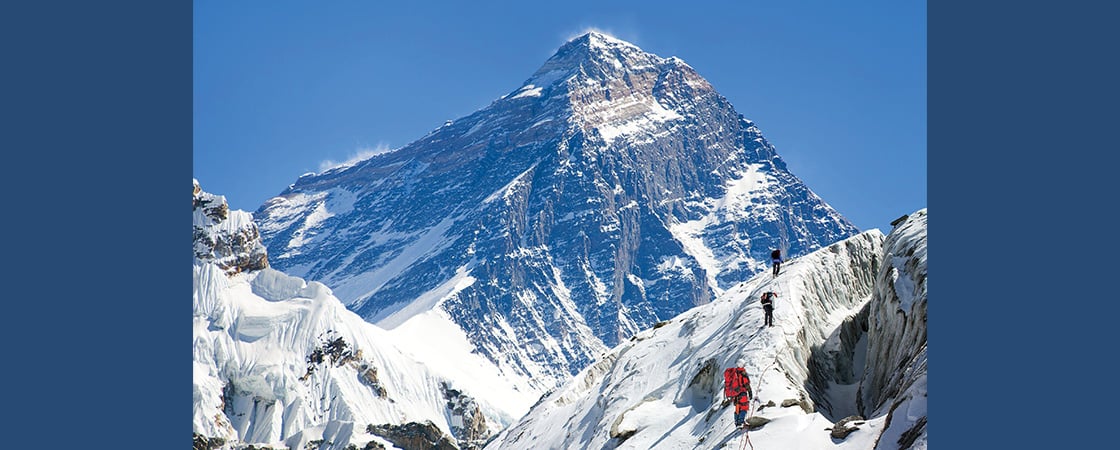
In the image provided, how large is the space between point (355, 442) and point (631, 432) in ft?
485

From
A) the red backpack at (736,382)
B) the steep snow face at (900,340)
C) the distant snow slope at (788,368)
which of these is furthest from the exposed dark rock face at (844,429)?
the red backpack at (736,382)

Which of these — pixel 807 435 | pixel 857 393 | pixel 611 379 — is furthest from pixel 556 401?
pixel 807 435

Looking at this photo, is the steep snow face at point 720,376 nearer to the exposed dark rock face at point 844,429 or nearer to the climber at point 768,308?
the exposed dark rock face at point 844,429

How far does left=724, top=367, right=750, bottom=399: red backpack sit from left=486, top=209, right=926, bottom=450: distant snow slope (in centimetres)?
97

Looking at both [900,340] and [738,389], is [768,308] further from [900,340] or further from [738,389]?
[738,389]

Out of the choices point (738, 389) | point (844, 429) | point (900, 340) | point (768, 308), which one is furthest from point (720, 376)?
point (844, 429)

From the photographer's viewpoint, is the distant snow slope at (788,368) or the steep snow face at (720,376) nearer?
the distant snow slope at (788,368)

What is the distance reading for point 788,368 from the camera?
2176 inches

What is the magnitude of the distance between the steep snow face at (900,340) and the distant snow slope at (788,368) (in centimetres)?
8

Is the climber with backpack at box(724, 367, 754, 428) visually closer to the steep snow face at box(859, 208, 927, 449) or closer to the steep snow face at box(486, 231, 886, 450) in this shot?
the steep snow face at box(486, 231, 886, 450)

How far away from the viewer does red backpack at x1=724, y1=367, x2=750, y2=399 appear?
50.2 metres

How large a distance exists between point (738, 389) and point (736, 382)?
1.50 feet

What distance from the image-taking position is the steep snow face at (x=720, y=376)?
4956 centimetres

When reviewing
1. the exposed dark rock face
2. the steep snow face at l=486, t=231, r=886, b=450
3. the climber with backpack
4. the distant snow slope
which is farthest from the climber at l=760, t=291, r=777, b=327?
the exposed dark rock face
